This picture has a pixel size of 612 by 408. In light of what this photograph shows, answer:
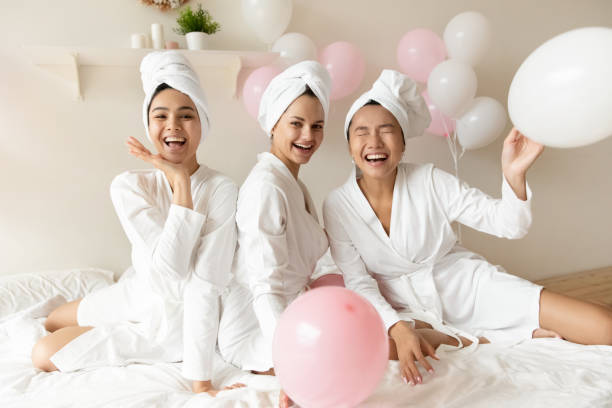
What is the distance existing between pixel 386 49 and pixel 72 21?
188 centimetres

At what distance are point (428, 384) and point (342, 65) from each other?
69.0 inches

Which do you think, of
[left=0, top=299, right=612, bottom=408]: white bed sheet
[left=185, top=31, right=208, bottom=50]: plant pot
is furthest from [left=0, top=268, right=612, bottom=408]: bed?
[left=185, top=31, right=208, bottom=50]: plant pot

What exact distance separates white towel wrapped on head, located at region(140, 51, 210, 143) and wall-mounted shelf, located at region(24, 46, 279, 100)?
665 millimetres

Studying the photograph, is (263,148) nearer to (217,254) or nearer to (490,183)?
(217,254)

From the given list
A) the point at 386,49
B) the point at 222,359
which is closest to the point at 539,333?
the point at 222,359

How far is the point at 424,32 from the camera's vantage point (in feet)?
8.45

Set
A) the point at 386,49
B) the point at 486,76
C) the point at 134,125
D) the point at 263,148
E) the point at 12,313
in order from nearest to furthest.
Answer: the point at 12,313
the point at 134,125
the point at 263,148
the point at 386,49
the point at 486,76

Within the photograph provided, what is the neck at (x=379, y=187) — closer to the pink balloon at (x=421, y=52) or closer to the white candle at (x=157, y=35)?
the pink balloon at (x=421, y=52)

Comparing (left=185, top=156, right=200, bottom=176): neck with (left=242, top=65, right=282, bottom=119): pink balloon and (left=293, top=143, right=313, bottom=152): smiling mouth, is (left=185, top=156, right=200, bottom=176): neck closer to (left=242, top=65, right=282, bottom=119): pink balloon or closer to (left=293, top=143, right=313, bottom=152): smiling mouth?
(left=293, top=143, right=313, bottom=152): smiling mouth

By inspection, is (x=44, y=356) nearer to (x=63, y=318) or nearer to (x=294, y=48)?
(x=63, y=318)

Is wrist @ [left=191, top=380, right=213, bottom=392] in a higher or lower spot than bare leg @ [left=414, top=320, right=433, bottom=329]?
lower

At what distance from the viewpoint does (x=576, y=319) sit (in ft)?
4.83

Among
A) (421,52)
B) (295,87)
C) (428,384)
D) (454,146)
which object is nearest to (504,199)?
(428,384)

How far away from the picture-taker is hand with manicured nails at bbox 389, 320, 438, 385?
1219mm
